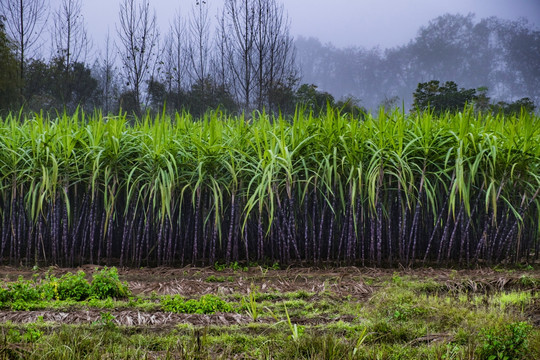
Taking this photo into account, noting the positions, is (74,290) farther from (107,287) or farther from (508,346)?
(508,346)

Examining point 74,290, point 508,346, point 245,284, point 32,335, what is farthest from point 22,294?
point 508,346

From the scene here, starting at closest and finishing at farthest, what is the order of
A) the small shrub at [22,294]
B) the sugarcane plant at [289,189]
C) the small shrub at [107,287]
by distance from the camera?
1. the small shrub at [22,294]
2. the small shrub at [107,287]
3. the sugarcane plant at [289,189]

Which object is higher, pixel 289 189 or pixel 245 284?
pixel 289 189

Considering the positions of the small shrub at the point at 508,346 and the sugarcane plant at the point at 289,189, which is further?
the sugarcane plant at the point at 289,189

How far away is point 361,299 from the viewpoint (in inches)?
93.0

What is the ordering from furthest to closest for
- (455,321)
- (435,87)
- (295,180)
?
1. (435,87)
2. (295,180)
3. (455,321)

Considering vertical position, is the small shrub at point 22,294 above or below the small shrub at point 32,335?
above

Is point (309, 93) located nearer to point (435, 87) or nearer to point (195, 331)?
point (435, 87)

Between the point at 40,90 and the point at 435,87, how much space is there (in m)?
10.2

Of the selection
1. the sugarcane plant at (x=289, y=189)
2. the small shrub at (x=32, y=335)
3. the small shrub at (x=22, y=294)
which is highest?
the sugarcane plant at (x=289, y=189)

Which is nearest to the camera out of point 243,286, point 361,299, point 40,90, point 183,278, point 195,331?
point 195,331

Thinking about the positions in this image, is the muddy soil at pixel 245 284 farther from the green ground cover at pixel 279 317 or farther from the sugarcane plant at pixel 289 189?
the sugarcane plant at pixel 289 189

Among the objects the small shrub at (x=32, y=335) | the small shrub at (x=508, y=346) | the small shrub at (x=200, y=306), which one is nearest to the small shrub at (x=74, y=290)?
the small shrub at (x=200, y=306)

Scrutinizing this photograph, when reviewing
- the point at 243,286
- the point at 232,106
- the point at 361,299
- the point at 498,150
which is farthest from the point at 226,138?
the point at 232,106
